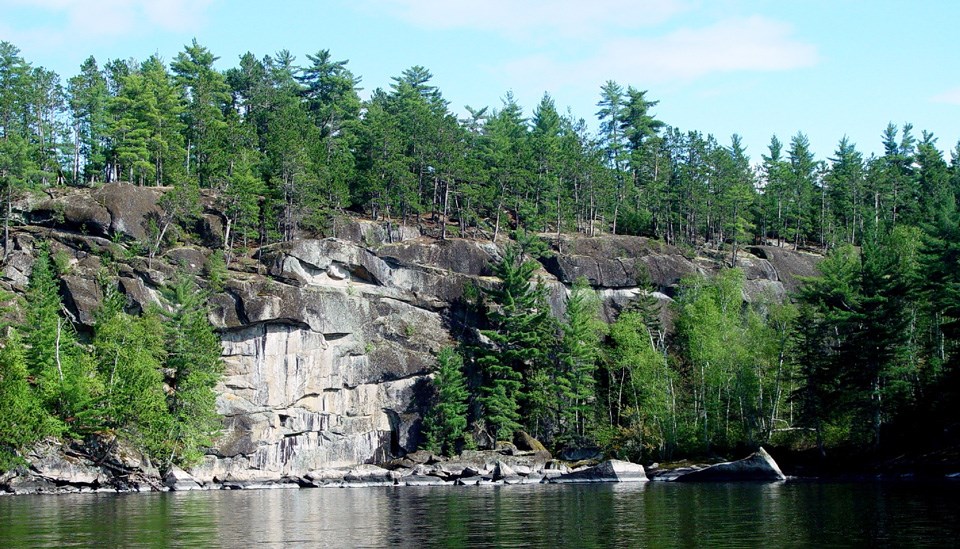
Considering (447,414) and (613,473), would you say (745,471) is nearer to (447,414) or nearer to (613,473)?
(613,473)

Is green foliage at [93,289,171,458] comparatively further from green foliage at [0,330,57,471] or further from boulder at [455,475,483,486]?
boulder at [455,475,483,486]

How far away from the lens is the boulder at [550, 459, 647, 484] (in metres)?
56.0

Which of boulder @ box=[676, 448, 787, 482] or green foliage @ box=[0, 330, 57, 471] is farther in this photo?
boulder @ box=[676, 448, 787, 482]

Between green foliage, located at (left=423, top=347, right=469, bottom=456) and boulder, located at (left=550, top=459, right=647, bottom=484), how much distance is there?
8.97m

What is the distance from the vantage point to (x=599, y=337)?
71.6m

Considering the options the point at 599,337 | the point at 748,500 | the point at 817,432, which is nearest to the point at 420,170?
the point at 599,337

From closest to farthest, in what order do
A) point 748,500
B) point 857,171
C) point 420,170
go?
point 748,500 → point 420,170 → point 857,171

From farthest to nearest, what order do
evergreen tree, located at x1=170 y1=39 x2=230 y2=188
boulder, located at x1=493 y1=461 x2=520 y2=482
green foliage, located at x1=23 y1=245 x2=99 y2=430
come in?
evergreen tree, located at x1=170 y1=39 x2=230 y2=188, boulder, located at x1=493 y1=461 x2=520 y2=482, green foliage, located at x1=23 y1=245 x2=99 y2=430

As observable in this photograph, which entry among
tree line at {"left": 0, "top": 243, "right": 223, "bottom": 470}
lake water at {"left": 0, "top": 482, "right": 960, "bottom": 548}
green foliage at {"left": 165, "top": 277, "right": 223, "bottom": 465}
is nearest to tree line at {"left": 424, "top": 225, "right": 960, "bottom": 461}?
lake water at {"left": 0, "top": 482, "right": 960, "bottom": 548}

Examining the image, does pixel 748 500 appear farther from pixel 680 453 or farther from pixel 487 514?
pixel 680 453

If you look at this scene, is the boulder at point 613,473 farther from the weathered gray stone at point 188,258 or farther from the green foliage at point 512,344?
the weathered gray stone at point 188,258

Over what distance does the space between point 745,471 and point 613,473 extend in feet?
26.6

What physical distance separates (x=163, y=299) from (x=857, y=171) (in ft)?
238

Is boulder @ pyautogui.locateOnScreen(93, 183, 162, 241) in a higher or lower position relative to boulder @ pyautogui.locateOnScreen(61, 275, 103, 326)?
higher
